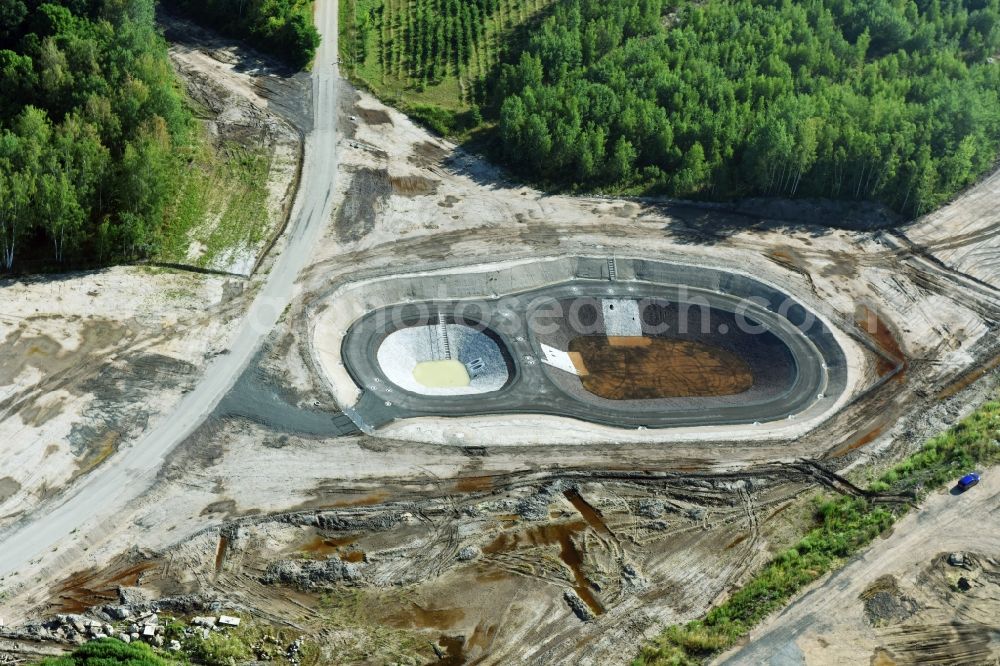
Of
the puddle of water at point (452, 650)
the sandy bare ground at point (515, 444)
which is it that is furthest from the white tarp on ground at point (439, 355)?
the puddle of water at point (452, 650)

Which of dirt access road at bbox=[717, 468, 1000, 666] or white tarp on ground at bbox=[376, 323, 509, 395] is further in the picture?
white tarp on ground at bbox=[376, 323, 509, 395]

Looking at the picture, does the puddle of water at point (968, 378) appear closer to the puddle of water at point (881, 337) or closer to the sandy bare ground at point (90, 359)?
the puddle of water at point (881, 337)

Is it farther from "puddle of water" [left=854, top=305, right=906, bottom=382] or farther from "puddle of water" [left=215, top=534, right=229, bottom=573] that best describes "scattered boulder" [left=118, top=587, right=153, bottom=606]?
"puddle of water" [left=854, top=305, right=906, bottom=382]

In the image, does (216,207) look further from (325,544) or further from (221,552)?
(325,544)

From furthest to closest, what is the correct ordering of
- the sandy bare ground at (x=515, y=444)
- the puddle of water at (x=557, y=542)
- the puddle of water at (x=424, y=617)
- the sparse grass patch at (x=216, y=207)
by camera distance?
1. the sparse grass patch at (x=216, y=207)
2. the puddle of water at (x=557, y=542)
3. the sandy bare ground at (x=515, y=444)
4. the puddle of water at (x=424, y=617)

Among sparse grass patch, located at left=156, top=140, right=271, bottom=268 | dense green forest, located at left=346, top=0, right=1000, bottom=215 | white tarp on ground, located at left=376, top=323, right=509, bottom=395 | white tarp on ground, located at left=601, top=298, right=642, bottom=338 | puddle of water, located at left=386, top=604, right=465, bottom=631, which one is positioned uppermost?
dense green forest, located at left=346, top=0, right=1000, bottom=215

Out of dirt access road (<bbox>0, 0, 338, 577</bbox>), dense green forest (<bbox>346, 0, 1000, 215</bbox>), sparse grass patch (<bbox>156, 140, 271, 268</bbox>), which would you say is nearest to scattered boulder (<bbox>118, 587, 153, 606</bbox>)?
dirt access road (<bbox>0, 0, 338, 577</bbox>)
